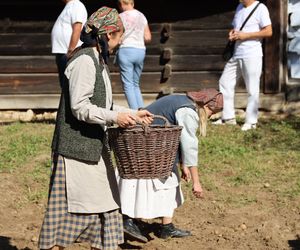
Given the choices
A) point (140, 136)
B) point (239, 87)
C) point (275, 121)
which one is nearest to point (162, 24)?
point (239, 87)

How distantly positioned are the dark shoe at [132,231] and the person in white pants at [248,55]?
384cm

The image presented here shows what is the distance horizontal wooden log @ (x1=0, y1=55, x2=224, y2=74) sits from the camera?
A: 10.8 m

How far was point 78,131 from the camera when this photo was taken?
4605 millimetres

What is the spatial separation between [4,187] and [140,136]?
297 cm

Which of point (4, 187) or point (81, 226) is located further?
point (4, 187)

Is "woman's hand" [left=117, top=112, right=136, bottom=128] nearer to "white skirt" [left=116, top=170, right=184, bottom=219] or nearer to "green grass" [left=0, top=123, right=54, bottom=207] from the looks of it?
"white skirt" [left=116, top=170, right=184, bottom=219]

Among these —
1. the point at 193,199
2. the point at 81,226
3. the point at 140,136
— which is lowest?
the point at 193,199

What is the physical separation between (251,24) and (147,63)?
6.82ft

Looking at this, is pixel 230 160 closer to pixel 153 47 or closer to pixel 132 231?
pixel 132 231

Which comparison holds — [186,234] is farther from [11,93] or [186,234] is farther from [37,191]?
[11,93]

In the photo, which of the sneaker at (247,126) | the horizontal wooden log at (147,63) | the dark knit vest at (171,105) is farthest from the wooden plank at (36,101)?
the dark knit vest at (171,105)

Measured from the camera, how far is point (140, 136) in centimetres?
489

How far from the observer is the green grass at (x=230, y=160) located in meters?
7.40

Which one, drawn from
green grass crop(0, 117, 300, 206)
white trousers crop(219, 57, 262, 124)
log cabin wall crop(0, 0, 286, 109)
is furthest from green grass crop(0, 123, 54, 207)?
white trousers crop(219, 57, 262, 124)
